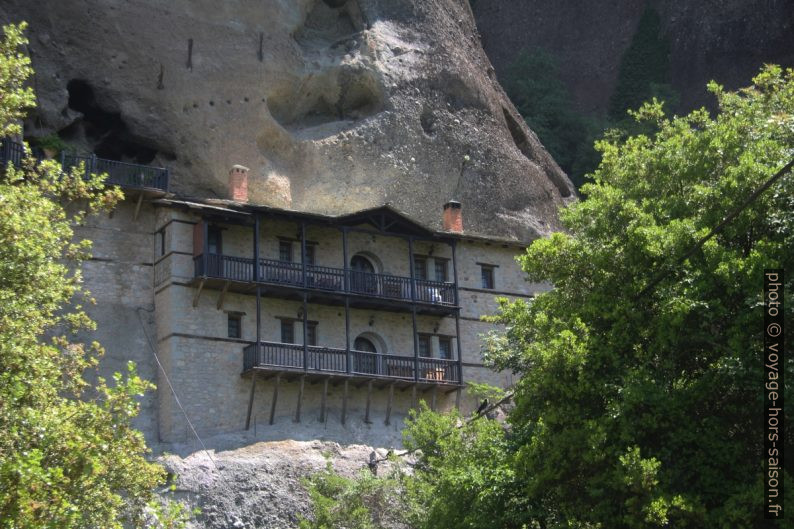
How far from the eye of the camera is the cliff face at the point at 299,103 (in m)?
37.9

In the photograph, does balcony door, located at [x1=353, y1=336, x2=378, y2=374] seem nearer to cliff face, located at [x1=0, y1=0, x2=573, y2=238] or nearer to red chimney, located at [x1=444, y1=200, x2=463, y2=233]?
red chimney, located at [x1=444, y1=200, x2=463, y2=233]

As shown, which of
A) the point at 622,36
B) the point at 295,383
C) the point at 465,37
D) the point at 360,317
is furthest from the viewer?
the point at 622,36

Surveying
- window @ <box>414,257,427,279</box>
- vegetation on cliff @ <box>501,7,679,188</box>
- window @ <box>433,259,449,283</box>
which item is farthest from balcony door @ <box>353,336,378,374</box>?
vegetation on cliff @ <box>501,7,679,188</box>

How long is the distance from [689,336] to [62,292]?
34.0 feet

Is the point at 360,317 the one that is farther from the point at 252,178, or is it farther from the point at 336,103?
Answer: the point at 336,103

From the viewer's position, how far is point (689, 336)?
20.8 m

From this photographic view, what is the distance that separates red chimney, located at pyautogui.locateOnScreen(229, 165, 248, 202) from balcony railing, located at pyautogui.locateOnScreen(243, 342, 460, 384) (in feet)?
16.4

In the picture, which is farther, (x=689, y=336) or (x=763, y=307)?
(x=689, y=336)

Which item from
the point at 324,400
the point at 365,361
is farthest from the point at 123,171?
the point at 365,361

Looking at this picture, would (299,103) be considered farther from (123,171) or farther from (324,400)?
(324,400)

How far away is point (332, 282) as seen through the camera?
36219 mm

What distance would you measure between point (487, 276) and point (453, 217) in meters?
2.14

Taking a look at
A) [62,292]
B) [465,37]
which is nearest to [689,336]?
[62,292]

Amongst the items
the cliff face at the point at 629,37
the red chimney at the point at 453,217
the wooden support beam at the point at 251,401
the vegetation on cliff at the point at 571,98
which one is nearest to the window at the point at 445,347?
the red chimney at the point at 453,217
